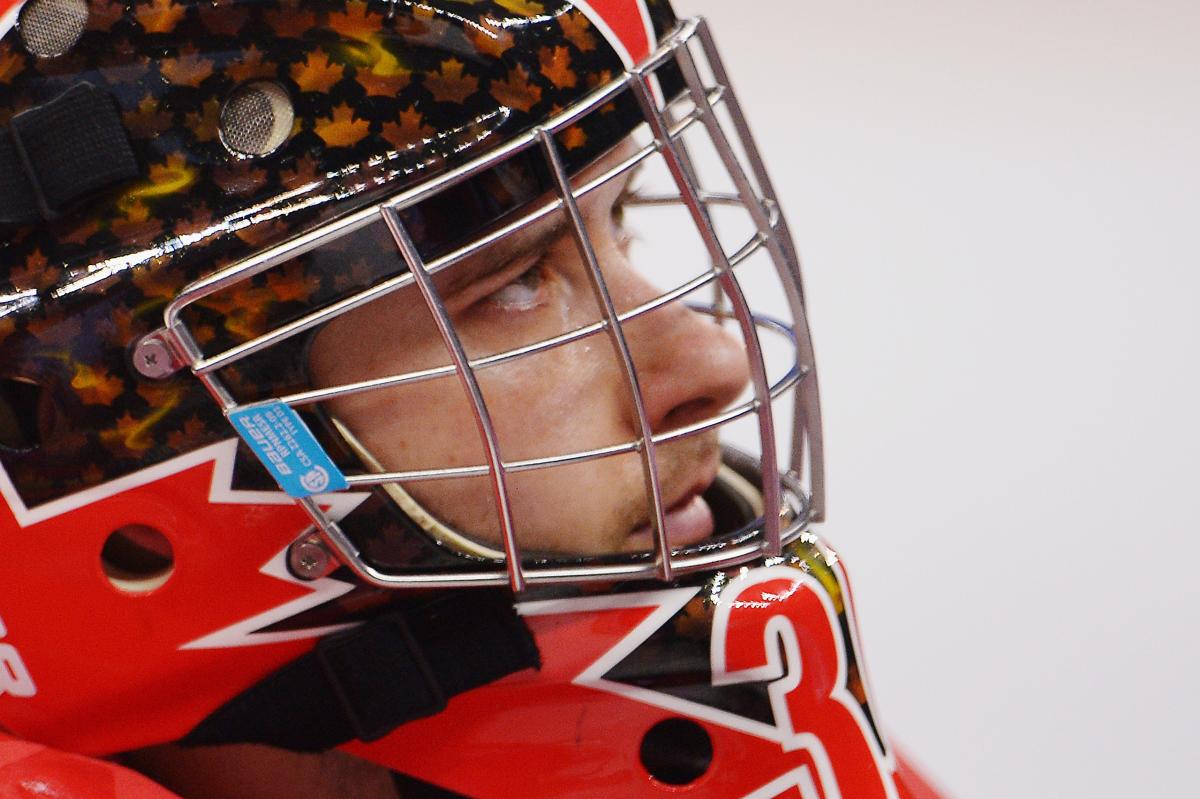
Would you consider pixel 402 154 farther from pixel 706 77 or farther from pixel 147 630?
pixel 706 77

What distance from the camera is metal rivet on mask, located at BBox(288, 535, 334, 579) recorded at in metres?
0.77

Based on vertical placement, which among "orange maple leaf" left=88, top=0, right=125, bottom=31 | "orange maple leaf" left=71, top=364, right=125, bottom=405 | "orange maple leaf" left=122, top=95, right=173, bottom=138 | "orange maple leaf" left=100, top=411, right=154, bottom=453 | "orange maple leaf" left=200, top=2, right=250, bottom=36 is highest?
"orange maple leaf" left=88, top=0, right=125, bottom=31

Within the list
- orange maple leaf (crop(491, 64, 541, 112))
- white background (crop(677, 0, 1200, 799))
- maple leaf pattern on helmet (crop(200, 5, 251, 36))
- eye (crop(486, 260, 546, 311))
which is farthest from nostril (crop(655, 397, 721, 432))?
white background (crop(677, 0, 1200, 799))

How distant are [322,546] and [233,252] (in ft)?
0.53

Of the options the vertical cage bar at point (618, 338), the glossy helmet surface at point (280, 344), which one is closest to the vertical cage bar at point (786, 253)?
the glossy helmet surface at point (280, 344)

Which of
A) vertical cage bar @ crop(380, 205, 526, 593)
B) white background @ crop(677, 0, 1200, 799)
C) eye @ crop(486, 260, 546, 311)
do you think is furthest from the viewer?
white background @ crop(677, 0, 1200, 799)

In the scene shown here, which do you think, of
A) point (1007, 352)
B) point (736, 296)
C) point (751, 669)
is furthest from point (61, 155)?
point (1007, 352)

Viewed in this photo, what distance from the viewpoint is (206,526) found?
76 centimetres

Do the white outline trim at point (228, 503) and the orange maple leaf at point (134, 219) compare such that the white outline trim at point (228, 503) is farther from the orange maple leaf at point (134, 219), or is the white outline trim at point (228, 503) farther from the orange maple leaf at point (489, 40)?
the orange maple leaf at point (489, 40)

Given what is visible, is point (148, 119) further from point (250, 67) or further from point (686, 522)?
point (686, 522)

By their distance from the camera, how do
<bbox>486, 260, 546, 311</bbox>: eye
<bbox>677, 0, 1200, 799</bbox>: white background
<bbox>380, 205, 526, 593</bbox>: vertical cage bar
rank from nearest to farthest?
<bbox>380, 205, 526, 593</bbox>: vertical cage bar < <bbox>486, 260, 546, 311</bbox>: eye < <bbox>677, 0, 1200, 799</bbox>: white background

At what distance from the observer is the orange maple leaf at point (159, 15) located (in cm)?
72

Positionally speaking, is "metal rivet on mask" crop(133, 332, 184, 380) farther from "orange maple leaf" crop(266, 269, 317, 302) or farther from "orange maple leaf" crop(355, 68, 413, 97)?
"orange maple leaf" crop(355, 68, 413, 97)

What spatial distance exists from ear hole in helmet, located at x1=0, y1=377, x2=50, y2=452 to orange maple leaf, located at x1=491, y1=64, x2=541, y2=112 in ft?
0.92
